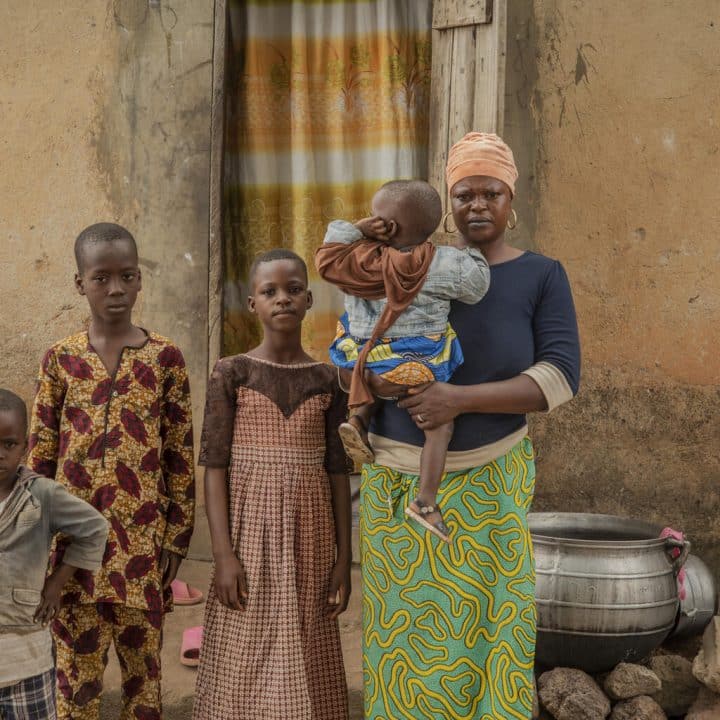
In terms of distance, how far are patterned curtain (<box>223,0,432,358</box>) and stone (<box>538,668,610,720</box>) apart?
7.01ft

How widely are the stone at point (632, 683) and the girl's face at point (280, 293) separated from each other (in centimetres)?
176

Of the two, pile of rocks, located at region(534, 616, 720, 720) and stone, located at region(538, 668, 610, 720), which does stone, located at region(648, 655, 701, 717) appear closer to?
pile of rocks, located at region(534, 616, 720, 720)

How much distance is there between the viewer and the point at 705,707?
3693mm

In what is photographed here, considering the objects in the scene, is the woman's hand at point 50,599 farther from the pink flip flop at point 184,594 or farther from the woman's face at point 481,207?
the pink flip flop at point 184,594

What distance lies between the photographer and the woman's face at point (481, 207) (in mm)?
2697

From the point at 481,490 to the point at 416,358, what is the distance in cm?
39

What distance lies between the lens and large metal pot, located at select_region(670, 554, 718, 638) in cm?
407

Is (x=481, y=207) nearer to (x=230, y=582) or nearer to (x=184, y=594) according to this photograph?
(x=230, y=582)

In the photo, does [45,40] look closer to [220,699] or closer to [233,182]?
[233,182]

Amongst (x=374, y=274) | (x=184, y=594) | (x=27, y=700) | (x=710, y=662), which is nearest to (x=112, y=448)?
(x=27, y=700)

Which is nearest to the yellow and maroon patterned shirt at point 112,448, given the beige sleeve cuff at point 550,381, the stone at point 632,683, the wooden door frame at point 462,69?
the beige sleeve cuff at point 550,381

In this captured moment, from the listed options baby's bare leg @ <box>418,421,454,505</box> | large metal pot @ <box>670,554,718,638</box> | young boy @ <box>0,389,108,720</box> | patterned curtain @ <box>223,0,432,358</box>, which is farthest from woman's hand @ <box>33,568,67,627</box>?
patterned curtain @ <box>223,0,432,358</box>

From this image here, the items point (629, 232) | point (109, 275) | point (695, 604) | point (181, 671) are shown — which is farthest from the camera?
point (629, 232)

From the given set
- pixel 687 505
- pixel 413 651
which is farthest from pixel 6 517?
pixel 687 505
